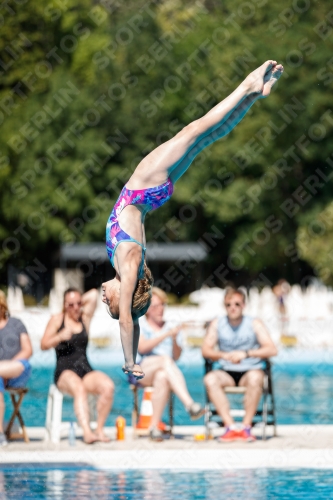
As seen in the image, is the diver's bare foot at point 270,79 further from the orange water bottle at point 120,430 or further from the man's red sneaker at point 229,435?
the orange water bottle at point 120,430

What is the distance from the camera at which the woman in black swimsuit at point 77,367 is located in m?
8.91

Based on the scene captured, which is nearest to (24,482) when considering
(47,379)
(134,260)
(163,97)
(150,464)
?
(150,464)

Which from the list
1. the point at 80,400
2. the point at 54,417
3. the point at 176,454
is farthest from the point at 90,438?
the point at 176,454

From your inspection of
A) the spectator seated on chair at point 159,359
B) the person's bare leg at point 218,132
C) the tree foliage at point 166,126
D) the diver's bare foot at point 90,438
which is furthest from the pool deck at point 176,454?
the tree foliage at point 166,126

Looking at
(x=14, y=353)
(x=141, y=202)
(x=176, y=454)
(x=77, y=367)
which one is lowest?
(x=176, y=454)

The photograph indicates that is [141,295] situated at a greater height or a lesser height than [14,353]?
greater

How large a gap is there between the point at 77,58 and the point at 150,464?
34.2 m

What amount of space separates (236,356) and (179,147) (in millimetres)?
3580

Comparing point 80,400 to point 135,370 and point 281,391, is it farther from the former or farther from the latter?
point 281,391

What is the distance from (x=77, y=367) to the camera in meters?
9.04

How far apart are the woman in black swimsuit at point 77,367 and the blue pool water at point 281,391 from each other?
2.78m

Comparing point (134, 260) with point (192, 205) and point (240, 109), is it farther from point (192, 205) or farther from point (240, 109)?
point (192, 205)

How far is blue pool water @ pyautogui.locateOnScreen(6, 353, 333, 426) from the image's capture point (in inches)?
488

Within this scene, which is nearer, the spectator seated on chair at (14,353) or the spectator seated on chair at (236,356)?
the spectator seated on chair at (236,356)
